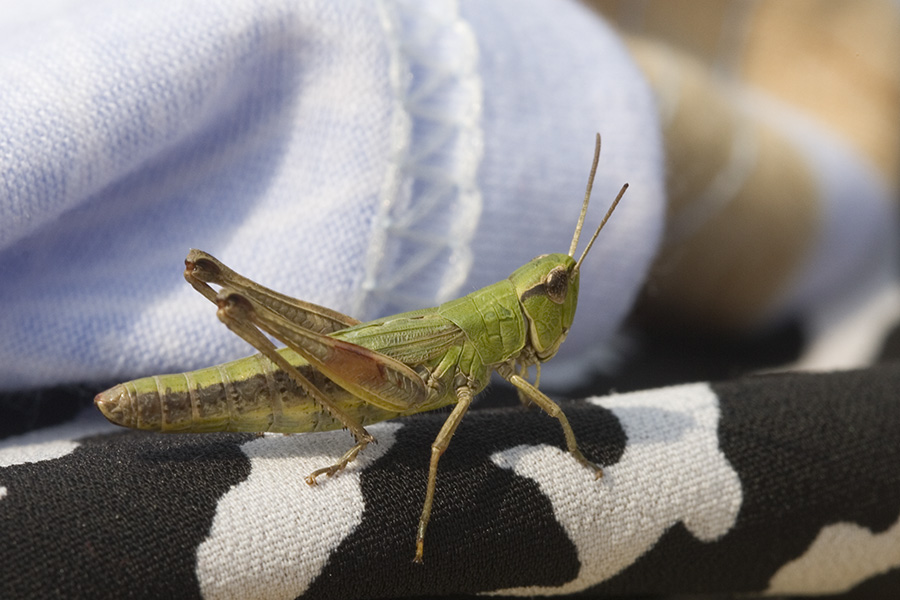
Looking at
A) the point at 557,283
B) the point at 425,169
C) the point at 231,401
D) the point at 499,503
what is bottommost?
the point at 499,503

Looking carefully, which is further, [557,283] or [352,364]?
[557,283]

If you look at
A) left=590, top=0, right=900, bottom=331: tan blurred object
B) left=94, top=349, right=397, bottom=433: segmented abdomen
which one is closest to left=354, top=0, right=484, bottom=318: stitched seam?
left=94, top=349, right=397, bottom=433: segmented abdomen

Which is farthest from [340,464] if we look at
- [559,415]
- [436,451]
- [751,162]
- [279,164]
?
[751,162]

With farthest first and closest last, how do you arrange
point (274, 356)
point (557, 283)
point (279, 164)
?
point (279, 164) < point (557, 283) < point (274, 356)

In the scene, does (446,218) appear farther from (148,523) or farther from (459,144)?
(148,523)

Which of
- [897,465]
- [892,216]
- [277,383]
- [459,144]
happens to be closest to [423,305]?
[459,144]

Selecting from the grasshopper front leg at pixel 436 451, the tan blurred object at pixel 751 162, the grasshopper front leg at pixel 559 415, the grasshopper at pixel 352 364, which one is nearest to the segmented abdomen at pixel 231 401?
the grasshopper at pixel 352 364

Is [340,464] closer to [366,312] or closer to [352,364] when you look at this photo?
[352,364]

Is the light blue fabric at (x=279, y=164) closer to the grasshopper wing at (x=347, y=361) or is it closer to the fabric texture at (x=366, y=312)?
the fabric texture at (x=366, y=312)
